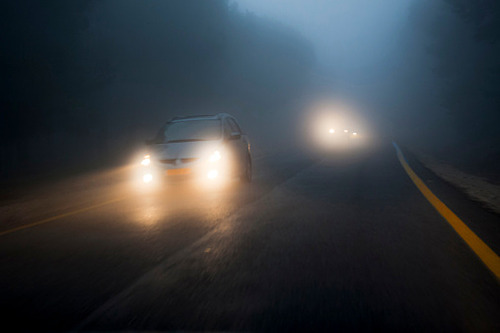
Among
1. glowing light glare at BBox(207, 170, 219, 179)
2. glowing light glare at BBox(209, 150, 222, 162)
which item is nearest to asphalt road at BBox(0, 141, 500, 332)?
glowing light glare at BBox(207, 170, 219, 179)

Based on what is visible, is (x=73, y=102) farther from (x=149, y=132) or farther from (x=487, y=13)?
(x=487, y=13)

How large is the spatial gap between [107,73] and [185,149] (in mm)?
19490

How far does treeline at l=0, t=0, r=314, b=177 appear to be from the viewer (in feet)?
74.3

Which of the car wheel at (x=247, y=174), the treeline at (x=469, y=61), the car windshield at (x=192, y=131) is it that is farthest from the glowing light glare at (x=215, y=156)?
the treeline at (x=469, y=61)

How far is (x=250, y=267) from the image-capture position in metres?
4.27

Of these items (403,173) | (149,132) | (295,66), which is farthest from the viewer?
(295,66)

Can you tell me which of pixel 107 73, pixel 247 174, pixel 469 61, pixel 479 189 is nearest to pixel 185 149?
pixel 247 174

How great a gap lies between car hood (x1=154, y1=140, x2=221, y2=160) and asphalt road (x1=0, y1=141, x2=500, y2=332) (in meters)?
1.68

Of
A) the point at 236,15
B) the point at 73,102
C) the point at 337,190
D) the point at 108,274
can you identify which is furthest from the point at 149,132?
the point at 108,274

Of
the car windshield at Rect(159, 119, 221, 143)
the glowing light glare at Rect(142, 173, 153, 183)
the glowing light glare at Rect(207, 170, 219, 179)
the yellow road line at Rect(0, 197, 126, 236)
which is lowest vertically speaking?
the yellow road line at Rect(0, 197, 126, 236)

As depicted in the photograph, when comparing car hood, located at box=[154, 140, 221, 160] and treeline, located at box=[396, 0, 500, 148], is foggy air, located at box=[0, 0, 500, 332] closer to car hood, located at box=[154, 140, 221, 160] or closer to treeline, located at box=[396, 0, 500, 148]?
car hood, located at box=[154, 140, 221, 160]

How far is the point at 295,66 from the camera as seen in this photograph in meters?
65.8

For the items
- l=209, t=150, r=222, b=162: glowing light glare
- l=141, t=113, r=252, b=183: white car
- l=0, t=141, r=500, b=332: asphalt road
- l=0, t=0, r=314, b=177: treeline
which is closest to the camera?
l=0, t=141, r=500, b=332: asphalt road

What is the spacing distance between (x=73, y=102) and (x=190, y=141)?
58.8 ft
